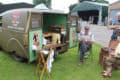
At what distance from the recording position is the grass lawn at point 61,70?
5.51 m

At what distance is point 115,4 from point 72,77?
19.6 metres

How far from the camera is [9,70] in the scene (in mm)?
6023

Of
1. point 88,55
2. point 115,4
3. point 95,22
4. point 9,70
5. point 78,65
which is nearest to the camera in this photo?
point 9,70

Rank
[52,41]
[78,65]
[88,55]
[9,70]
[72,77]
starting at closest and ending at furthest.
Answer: [72,77] < [9,70] < [78,65] < [52,41] < [88,55]

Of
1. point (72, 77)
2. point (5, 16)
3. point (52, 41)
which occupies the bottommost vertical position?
point (72, 77)

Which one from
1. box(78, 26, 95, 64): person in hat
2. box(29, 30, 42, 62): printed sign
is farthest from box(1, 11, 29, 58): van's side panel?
box(78, 26, 95, 64): person in hat

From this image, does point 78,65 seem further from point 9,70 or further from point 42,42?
point 9,70

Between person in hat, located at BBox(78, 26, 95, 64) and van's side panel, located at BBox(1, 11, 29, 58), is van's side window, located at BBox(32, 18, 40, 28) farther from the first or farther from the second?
person in hat, located at BBox(78, 26, 95, 64)

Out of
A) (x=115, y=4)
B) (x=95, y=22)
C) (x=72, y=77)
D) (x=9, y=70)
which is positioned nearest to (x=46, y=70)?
(x=72, y=77)

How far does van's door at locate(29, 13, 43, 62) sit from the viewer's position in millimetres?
5570

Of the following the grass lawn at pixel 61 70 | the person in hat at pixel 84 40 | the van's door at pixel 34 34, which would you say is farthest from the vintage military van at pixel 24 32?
the person in hat at pixel 84 40

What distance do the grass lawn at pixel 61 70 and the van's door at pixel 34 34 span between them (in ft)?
1.93

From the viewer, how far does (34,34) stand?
5645 millimetres

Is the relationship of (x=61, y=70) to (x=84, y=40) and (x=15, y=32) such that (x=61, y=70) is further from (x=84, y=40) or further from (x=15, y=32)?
(x=15, y=32)
